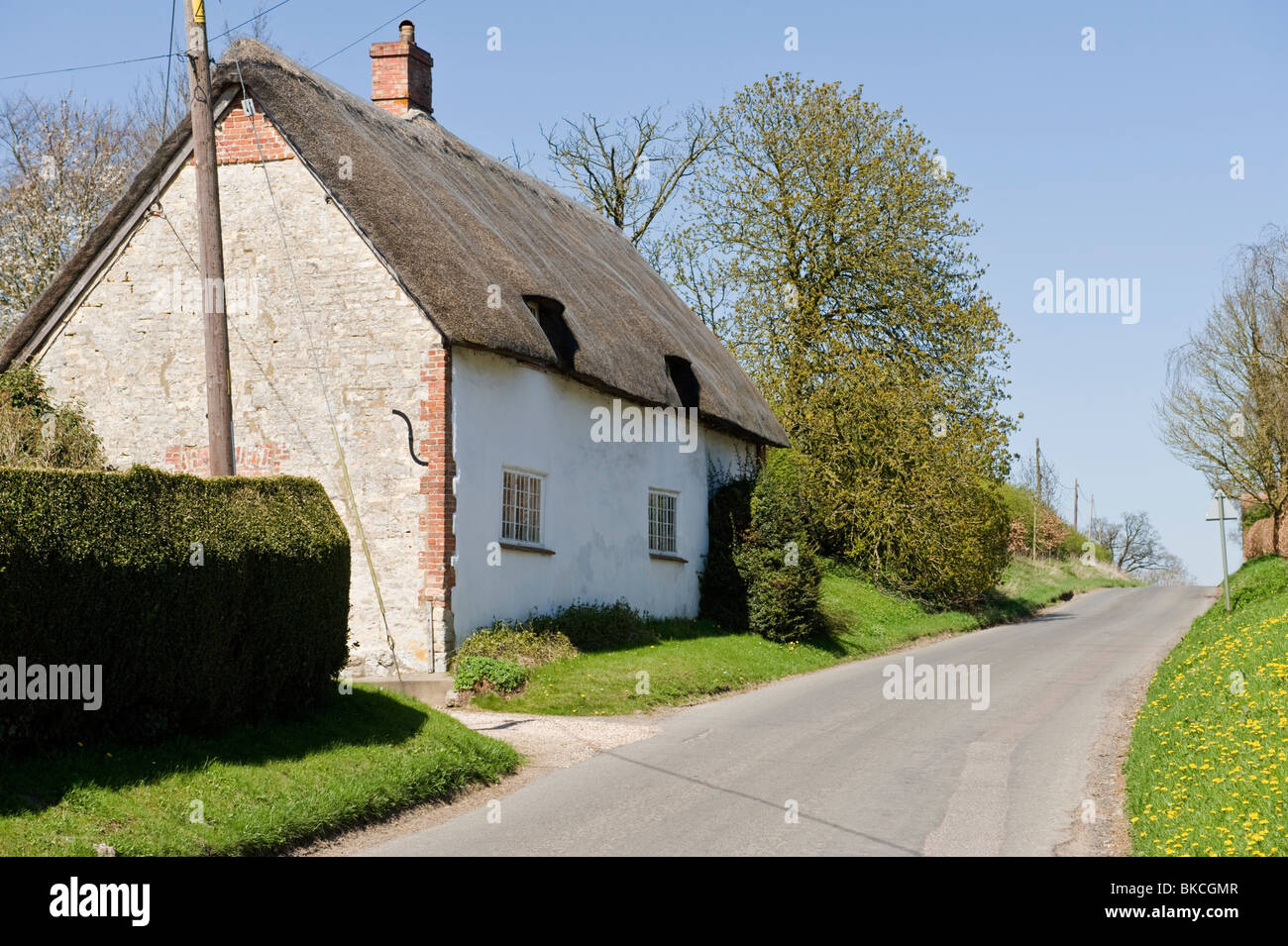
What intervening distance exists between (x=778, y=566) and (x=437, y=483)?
8.56 m

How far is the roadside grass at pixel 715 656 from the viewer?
14.1 meters

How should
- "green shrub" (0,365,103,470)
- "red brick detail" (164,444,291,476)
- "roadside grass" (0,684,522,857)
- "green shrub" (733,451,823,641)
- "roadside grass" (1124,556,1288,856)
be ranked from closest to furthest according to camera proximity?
"roadside grass" (0,684,522,857)
"roadside grass" (1124,556,1288,856)
"green shrub" (0,365,103,470)
"red brick detail" (164,444,291,476)
"green shrub" (733,451,823,641)

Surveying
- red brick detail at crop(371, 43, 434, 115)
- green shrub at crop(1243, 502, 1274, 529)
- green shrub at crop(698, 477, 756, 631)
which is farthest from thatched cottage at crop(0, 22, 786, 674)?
green shrub at crop(1243, 502, 1274, 529)

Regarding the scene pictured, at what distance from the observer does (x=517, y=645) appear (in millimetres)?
14953

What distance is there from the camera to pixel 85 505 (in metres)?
7.93

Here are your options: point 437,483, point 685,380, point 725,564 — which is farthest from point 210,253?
point 725,564

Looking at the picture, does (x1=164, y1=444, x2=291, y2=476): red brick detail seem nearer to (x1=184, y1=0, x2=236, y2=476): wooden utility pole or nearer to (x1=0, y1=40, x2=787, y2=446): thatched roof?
(x1=0, y1=40, x2=787, y2=446): thatched roof

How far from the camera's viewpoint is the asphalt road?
7.88 metres

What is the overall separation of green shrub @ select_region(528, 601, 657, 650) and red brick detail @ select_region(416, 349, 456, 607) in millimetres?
2126

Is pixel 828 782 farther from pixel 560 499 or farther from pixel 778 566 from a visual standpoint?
pixel 778 566

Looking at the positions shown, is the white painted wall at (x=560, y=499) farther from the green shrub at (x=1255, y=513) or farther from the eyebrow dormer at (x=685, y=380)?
the green shrub at (x=1255, y=513)

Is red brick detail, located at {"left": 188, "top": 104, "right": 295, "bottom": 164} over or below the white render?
over
